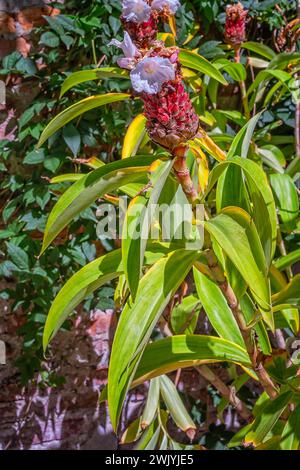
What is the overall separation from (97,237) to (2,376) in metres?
0.58

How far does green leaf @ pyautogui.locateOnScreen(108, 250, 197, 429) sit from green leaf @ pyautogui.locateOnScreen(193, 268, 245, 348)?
178mm

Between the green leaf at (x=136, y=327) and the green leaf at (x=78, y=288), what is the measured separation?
10cm

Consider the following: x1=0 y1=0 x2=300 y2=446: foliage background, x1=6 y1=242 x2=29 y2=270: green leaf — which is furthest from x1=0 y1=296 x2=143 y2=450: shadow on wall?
x1=6 y1=242 x2=29 y2=270: green leaf

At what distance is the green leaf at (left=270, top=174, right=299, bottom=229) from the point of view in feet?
4.78

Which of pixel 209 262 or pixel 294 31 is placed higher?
pixel 294 31

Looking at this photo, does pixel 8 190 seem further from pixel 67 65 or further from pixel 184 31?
pixel 184 31

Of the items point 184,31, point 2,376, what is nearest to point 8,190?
point 2,376

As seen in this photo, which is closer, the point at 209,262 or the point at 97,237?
the point at 209,262

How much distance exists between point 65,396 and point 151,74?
1391 mm

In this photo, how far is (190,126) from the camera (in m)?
0.86

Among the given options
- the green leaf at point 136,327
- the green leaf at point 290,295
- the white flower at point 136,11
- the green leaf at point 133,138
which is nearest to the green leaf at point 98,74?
the green leaf at point 133,138

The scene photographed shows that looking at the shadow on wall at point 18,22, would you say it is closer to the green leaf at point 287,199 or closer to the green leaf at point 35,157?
the green leaf at point 35,157

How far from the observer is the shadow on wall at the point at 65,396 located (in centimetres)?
183

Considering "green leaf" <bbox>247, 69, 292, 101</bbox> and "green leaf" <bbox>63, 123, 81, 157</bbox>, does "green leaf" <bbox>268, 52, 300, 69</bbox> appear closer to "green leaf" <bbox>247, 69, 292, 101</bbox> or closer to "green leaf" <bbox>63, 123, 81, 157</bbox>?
"green leaf" <bbox>247, 69, 292, 101</bbox>
